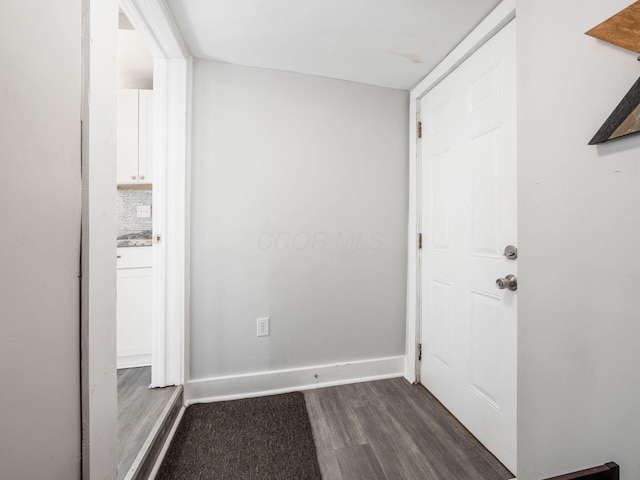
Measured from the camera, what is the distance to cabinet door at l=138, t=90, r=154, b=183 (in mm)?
1879

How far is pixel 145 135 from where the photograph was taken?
1879mm

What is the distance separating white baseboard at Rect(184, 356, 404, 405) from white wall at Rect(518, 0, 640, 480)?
3.20 ft

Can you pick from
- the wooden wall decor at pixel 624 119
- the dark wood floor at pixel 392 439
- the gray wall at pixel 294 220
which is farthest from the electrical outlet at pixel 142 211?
the wooden wall decor at pixel 624 119

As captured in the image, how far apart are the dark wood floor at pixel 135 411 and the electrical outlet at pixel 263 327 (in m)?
0.60

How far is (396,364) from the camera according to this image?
1916 millimetres

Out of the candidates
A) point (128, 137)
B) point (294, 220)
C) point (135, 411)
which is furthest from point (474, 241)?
point (128, 137)

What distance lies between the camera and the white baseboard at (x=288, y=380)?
63.4 inches

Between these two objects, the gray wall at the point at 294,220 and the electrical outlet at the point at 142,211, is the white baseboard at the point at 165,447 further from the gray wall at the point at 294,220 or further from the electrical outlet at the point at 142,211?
the electrical outlet at the point at 142,211

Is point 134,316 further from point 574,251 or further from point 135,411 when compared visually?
point 574,251

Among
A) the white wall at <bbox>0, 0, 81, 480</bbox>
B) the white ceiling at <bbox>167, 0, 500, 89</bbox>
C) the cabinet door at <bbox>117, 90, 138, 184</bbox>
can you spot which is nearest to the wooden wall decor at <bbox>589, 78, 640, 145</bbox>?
the white ceiling at <bbox>167, 0, 500, 89</bbox>

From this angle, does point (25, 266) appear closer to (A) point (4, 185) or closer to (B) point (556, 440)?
(A) point (4, 185)

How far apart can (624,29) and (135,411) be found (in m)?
2.47

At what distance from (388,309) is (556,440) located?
3.69 ft

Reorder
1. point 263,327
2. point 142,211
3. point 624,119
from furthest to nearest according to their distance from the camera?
1. point 142,211
2. point 263,327
3. point 624,119
